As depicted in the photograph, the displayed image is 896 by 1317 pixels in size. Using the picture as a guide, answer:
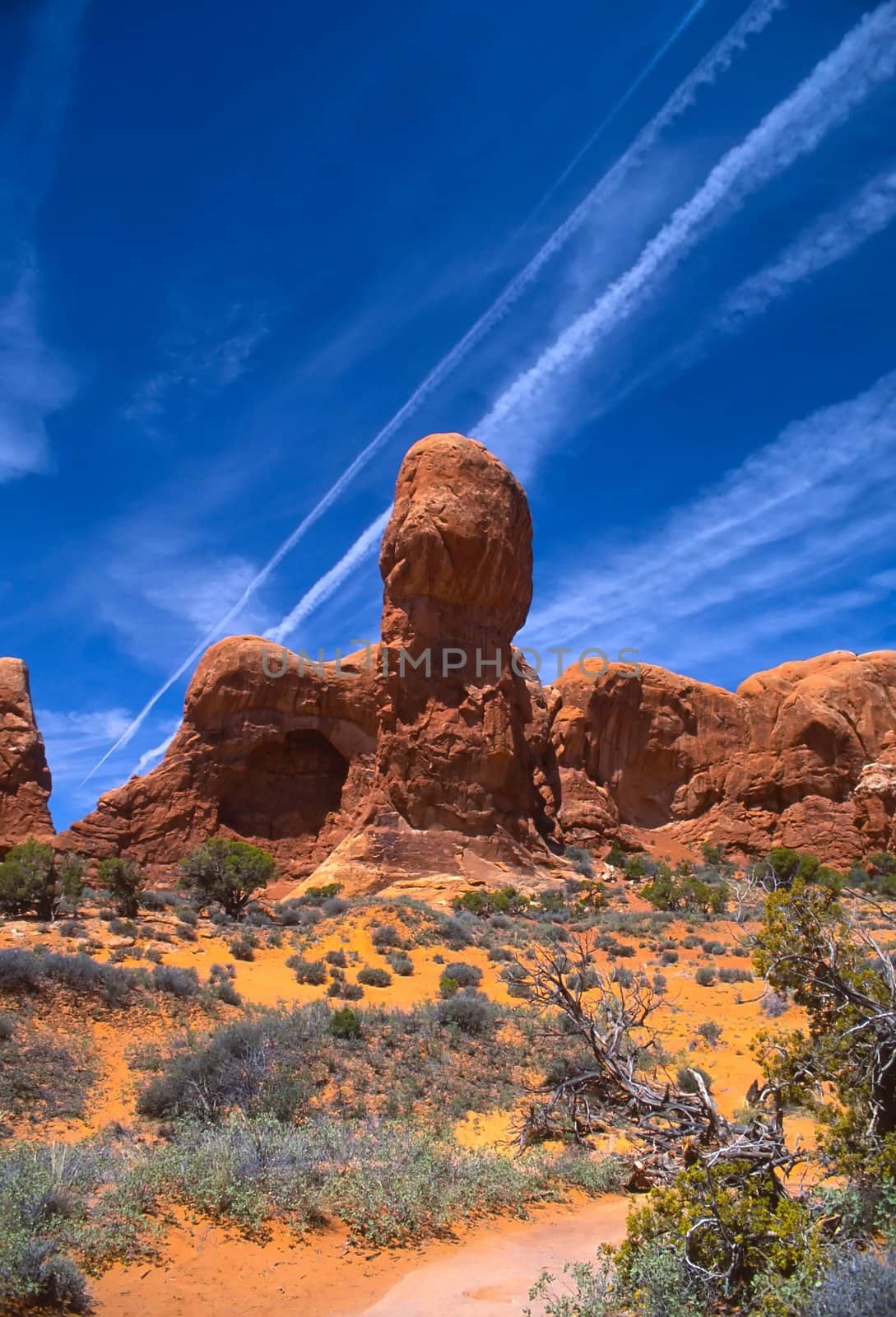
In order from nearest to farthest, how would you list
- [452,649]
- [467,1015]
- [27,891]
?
[467,1015], [27,891], [452,649]

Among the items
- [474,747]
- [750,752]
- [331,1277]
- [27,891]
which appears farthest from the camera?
[750,752]

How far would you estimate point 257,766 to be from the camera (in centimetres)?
3797

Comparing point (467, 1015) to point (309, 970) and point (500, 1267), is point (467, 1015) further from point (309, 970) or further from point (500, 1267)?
point (500, 1267)

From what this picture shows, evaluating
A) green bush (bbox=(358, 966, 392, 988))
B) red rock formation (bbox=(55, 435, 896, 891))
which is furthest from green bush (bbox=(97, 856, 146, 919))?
red rock formation (bbox=(55, 435, 896, 891))

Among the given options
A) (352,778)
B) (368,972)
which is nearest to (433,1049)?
(368,972)

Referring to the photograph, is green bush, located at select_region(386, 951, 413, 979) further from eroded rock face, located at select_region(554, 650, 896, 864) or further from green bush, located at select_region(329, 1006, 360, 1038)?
eroded rock face, located at select_region(554, 650, 896, 864)

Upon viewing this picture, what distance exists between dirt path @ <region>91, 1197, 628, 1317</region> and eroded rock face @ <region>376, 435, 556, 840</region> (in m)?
24.9

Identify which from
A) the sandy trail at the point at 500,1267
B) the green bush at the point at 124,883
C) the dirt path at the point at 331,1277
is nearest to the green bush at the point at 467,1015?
the sandy trail at the point at 500,1267

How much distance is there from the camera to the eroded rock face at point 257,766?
3478 centimetres

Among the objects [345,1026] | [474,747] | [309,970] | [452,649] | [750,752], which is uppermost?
[452,649]

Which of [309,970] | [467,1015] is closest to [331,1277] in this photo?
[467,1015]

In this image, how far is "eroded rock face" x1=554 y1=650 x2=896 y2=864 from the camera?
123 ft

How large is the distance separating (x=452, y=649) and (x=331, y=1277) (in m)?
27.8

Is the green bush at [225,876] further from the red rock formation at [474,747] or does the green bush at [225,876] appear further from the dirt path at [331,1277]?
the dirt path at [331,1277]
